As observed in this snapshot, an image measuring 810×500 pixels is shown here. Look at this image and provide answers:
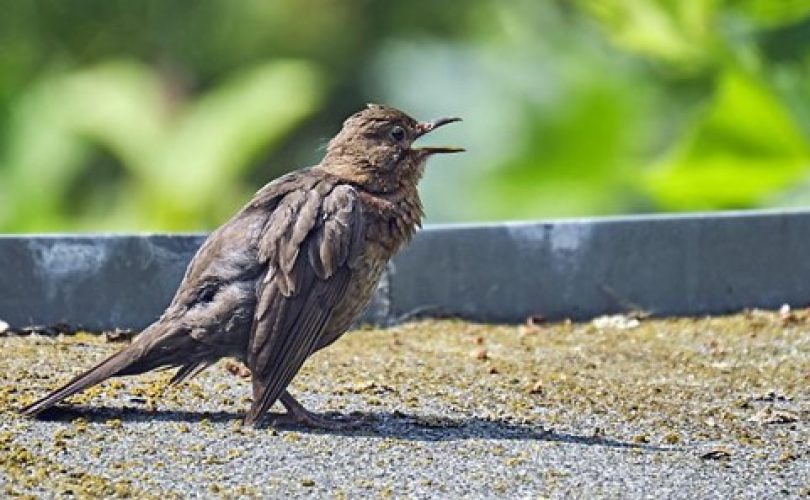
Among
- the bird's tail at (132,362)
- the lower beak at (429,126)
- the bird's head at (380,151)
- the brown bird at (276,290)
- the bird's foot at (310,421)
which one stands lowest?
the bird's foot at (310,421)

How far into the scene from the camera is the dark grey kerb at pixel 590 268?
8227 mm

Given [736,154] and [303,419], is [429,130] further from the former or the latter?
[736,154]

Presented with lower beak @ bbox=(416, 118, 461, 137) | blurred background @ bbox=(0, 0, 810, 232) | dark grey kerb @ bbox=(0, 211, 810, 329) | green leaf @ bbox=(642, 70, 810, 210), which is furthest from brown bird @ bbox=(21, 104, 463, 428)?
blurred background @ bbox=(0, 0, 810, 232)

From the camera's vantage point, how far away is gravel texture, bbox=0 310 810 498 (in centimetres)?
609

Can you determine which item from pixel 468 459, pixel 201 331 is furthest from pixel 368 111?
pixel 468 459

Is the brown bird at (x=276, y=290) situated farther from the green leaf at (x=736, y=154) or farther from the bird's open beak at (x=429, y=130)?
the green leaf at (x=736, y=154)

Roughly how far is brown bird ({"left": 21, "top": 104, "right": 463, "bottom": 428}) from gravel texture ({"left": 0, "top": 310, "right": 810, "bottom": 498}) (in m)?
0.15

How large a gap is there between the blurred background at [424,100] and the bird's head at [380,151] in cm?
286

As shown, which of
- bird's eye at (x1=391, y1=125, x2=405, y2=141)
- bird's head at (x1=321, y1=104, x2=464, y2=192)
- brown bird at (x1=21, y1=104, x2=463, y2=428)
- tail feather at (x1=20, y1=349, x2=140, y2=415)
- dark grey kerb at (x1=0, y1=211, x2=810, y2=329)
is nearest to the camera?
tail feather at (x1=20, y1=349, x2=140, y2=415)

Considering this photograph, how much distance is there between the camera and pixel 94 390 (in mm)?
7090

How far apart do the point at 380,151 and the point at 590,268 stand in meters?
1.17

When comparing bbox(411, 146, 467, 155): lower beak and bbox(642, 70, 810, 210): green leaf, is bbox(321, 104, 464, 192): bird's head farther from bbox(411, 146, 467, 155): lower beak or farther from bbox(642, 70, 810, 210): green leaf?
bbox(642, 70, 810, 210): green leaf

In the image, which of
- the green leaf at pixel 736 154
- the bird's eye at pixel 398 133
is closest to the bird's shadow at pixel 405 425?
the bird's eye at pixel 398 133

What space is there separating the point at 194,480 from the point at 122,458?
1.04 feet
